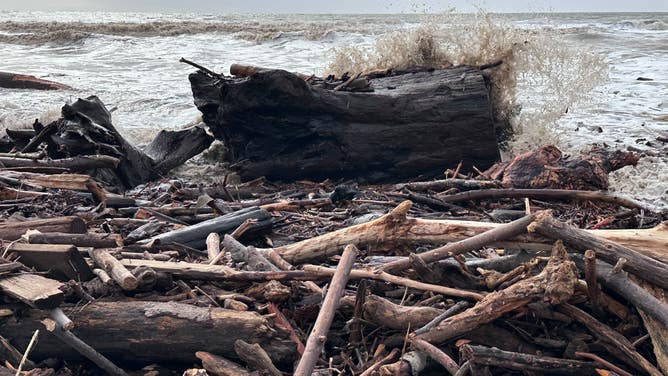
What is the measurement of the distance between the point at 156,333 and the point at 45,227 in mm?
1275

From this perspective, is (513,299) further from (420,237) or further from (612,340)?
(420,237)

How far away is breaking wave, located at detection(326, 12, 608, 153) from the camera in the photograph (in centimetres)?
795

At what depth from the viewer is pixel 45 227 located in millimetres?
3229

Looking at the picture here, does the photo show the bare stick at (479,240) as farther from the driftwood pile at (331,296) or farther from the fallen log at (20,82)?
the fallen log at (20,82)

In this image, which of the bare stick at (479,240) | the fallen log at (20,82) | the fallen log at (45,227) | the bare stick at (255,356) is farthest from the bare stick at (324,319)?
the fallen log at (20,82)

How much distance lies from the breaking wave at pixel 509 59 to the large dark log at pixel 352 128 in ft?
4.79

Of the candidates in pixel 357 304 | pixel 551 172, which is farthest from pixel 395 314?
pixel 551 172

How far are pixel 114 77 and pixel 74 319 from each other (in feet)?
51.7

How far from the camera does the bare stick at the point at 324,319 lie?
76.7 inches

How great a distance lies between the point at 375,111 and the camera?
6449mm

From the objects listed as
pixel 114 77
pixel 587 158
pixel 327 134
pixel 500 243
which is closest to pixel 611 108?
pixel 587 158

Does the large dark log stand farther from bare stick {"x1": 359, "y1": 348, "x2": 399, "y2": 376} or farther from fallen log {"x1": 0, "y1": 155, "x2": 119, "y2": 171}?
bare stick {"x1": 359, "y1": 348, "x2": 399, "y2": 376}

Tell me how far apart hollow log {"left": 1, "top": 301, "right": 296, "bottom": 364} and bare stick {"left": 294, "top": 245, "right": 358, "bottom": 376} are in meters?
0.30

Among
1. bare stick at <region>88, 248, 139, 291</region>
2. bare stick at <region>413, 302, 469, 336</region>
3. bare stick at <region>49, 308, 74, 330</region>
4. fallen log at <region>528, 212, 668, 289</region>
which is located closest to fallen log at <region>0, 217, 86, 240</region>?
bare stick at <region>88, 248, 139, 291</region>
